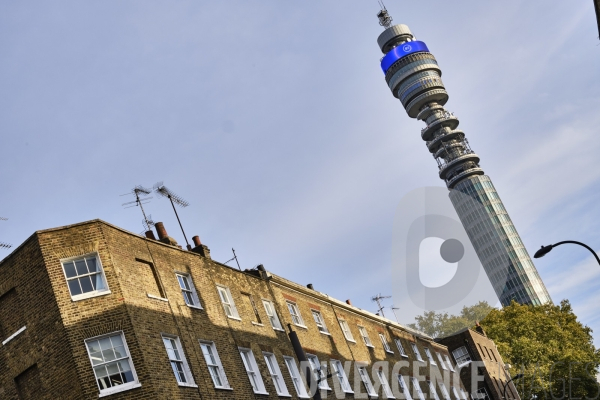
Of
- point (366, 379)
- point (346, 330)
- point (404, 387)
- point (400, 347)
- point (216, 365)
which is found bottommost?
point (404, 387)

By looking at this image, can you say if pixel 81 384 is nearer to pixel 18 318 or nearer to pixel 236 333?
pixel 18 318

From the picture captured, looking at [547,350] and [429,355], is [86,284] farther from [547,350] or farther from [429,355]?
[547,350]

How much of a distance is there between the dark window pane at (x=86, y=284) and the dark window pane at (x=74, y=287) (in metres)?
0.17

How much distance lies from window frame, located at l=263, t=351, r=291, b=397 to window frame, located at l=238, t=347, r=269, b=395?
120 centimetres

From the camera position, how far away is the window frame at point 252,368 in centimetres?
3225

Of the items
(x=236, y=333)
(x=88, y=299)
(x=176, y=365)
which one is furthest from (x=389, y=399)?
(x=88, y=299)

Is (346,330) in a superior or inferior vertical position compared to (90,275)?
inferior

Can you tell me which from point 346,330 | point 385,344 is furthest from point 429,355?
point 346,330

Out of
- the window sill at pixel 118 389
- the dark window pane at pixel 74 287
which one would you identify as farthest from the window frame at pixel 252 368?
the dark window pane at pixel 74 287

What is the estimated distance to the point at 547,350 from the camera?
82438 millimetres

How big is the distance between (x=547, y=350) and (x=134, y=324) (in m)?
66.0

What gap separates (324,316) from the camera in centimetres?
4522

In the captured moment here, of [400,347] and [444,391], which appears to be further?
[444,391]

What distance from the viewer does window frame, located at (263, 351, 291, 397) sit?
34.0 meters
